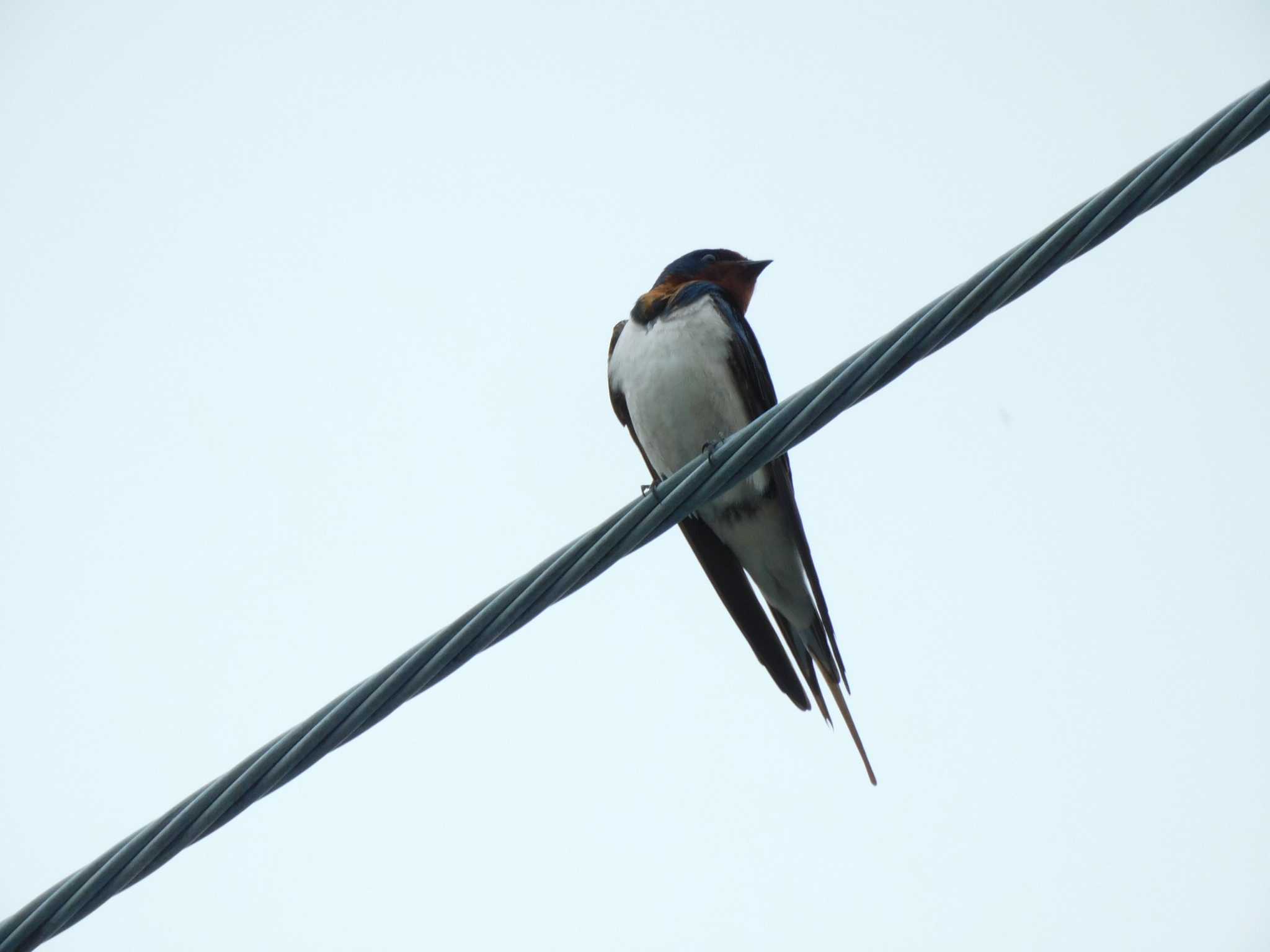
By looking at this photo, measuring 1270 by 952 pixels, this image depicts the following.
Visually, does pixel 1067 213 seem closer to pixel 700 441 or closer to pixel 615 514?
pixel 615 514

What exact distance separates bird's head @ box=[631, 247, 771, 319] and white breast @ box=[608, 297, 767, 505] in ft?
1.43

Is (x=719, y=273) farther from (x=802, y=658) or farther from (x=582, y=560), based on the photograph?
(x=582, y=560)

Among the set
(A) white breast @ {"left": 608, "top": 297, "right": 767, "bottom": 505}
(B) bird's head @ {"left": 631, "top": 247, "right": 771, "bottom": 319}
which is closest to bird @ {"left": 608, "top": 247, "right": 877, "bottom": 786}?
(A) white breast @ {"left": 608, "top": 297, "right": 767, "bottom": 505}


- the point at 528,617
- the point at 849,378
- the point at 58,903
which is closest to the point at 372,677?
the point at 528,617

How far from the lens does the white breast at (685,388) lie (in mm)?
3965

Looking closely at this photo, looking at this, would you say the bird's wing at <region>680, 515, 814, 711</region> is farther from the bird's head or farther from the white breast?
the bird's head

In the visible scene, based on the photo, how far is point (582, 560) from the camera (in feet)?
7.07

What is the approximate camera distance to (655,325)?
4.11 m

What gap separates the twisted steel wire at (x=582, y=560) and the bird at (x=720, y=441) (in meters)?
1.74

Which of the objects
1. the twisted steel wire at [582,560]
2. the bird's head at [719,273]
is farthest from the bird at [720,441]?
the twisted steel wire at [582,560]

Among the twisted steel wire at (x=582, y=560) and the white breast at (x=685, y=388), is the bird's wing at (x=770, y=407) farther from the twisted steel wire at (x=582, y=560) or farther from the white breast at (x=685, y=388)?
the twisted steel wire at (x=582, y=560)

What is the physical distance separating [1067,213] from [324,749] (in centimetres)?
138

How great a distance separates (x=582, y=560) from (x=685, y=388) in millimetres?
1860

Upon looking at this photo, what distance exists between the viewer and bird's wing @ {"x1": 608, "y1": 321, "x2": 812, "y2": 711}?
390 centimetres
